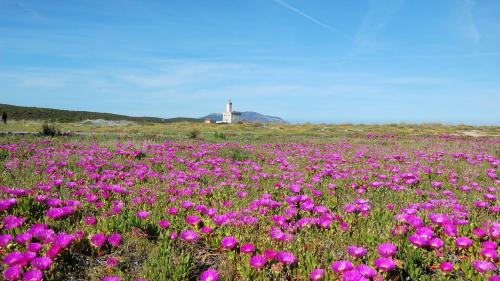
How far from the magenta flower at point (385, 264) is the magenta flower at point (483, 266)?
72 centimetres

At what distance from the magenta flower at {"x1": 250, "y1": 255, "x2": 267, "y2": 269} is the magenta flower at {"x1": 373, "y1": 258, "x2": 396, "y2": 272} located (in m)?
0.97

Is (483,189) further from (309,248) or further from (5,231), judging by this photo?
(5,231)

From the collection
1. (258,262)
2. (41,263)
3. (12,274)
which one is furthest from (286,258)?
(12,274)

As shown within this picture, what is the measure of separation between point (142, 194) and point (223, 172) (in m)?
2.87

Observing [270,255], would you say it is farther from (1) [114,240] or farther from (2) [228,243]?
(1) [114,240]

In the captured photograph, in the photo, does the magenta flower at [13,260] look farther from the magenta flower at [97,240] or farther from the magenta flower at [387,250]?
the magenta flower at [387,250]

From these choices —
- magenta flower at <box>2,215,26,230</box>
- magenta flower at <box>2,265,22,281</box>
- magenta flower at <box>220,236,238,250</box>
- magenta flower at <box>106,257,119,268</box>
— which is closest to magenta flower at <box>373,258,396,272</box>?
magenta flower at <box>220,236,238,250</box>

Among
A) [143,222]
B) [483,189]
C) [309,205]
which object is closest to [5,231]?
[143,222]

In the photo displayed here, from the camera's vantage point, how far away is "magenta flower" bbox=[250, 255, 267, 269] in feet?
11.0

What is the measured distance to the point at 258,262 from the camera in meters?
3.36

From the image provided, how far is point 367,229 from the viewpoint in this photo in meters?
4.58

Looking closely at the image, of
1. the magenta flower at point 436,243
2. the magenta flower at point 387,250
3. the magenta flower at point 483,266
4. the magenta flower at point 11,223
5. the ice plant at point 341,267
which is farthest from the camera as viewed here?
the magenta flower at point 11,223

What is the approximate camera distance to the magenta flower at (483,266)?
10.8 ft

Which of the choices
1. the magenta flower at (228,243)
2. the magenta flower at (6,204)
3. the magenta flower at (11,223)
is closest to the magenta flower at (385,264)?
the magenta flower at (228,243)
